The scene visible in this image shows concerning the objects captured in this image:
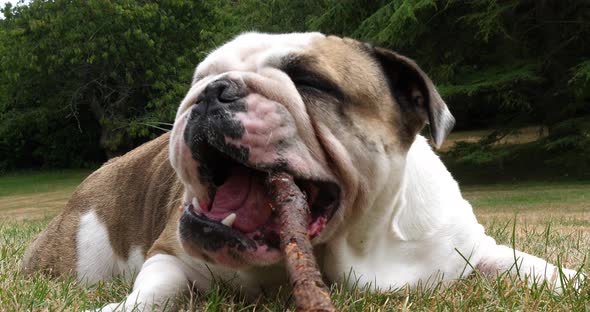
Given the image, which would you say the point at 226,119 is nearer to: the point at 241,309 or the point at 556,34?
the point at 241,309

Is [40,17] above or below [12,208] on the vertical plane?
above

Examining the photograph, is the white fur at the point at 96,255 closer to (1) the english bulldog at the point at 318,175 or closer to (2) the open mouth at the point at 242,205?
(1) the english bulldog at the point at 318,175

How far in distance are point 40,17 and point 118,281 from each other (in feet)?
77.6

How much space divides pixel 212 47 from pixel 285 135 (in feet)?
73.4

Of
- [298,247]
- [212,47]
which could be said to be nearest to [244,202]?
[298,247]

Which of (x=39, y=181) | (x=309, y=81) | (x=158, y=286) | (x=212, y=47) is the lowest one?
(x=39, y=181)

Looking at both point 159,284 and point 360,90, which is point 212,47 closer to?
point 360,90

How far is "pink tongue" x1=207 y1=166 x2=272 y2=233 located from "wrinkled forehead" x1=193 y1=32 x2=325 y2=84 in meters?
0.49

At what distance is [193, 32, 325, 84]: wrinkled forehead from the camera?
267 centimetres

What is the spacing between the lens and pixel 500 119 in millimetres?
18125

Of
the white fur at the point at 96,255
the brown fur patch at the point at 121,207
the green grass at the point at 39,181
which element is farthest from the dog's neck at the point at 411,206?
the green grass at the point at 39,181

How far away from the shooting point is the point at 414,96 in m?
2.91

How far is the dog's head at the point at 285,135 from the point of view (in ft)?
7.62

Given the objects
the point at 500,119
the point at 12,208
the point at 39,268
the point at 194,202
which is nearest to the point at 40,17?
the point at 12,208
